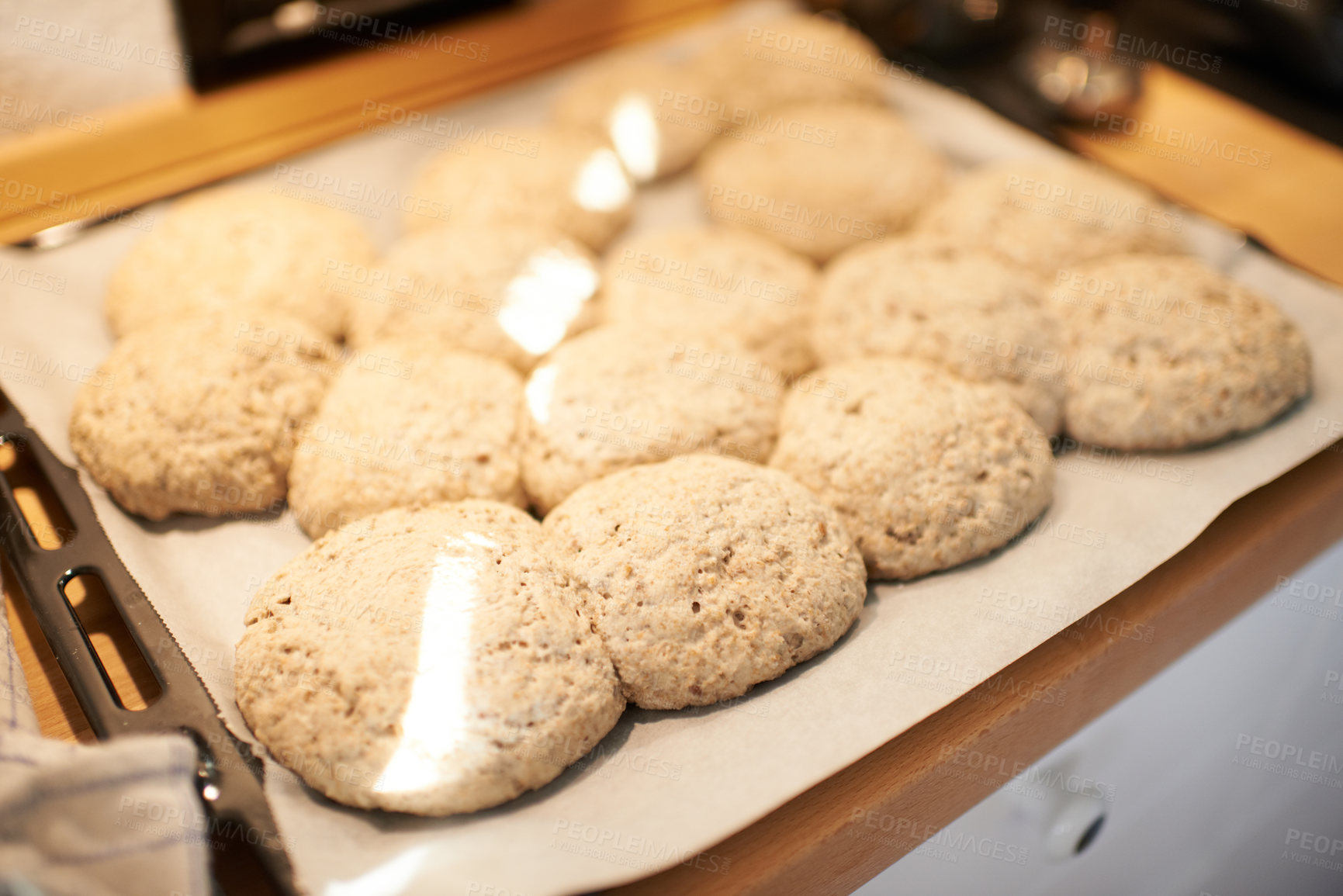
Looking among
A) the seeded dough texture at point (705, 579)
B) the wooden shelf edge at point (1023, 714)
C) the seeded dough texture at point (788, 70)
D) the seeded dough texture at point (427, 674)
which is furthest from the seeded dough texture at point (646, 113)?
the wooden shelf edge at point (1023, 714)

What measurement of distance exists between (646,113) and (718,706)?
4.88 feet

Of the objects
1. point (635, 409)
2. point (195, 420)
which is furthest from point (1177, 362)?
point (195, 420)

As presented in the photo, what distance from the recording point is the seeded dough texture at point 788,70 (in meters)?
2.20

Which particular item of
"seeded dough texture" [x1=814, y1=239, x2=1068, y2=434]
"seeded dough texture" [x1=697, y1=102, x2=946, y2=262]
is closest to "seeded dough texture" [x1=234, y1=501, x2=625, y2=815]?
"seeded dough texture" [x1=814, y1=239, x2=1068, y2=434]

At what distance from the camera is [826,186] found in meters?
1.88

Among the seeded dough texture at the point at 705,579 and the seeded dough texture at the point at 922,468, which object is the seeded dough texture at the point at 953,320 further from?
the seeded dough texture at the point at 705,579

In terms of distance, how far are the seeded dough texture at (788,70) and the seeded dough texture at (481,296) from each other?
0.81 meters

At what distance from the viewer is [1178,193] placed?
206 centimetres

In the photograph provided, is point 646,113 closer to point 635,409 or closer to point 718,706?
point 635,409

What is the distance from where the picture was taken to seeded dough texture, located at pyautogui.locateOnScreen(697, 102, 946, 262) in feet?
6.15

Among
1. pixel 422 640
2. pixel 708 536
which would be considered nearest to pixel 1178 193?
pixel 708 536

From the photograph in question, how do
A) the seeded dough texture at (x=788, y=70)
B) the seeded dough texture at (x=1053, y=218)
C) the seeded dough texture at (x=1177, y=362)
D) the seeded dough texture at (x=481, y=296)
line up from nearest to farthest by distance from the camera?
1. the seeded dough texture at (x=1177, y=362)
2. the seeded dough texture at (x=481, y=296)
3. the seeded dough texture at (x=1053, y=218)
4. the seeded dough texture at (x=788, y=70)

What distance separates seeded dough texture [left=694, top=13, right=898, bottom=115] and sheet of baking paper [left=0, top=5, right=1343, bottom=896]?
888 millimetres

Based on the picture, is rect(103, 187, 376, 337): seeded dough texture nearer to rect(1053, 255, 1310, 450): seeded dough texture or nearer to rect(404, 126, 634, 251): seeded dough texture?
rect(404, 126, 634, 251): seeded dough texture
